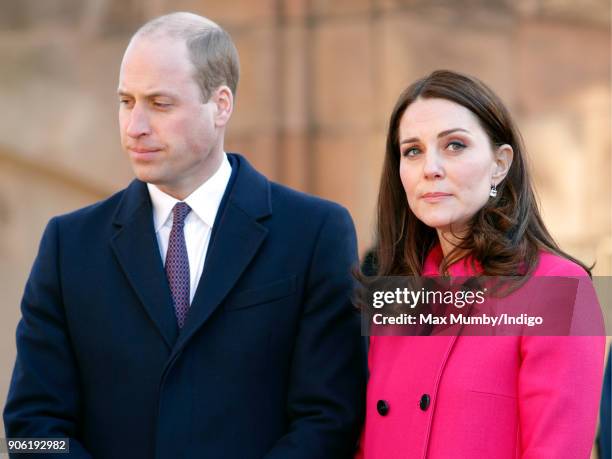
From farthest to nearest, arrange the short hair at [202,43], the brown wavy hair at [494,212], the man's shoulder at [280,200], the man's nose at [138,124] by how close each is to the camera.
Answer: the man's shoulder at [280,200]
the short hair at [202,43]
the man's nose at [138,124]
the brown wavy hair at [494,212]

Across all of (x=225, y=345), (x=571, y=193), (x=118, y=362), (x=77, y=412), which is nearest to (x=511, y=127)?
(x=225, y=345)

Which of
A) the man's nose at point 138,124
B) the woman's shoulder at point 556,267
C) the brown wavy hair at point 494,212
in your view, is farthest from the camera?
the man's nose at point 138,124

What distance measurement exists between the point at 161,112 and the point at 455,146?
89cm

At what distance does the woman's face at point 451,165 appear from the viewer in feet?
10.2

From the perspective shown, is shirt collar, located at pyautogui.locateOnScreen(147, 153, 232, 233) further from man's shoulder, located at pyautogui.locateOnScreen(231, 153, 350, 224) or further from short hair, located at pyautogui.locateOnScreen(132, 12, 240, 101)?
short hair, located at pyautogui.locateOnScreen(132, 12, 240, 101)

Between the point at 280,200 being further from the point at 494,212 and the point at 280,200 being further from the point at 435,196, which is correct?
the point at 494,212

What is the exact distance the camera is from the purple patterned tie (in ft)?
11.2

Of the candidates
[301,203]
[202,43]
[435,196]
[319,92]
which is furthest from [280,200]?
[319,92]

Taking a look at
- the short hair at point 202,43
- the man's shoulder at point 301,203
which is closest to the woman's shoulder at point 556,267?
the man's shoulder at point 301,203

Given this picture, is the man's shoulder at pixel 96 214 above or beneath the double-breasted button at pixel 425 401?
above

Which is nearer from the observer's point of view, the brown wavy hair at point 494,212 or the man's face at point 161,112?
the brown wavy hair at point 494,212

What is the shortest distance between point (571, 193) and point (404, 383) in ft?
13.4

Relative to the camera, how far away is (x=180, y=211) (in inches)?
137

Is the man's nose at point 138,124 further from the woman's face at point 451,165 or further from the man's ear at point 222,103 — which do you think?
the woman's face at point 451,165
